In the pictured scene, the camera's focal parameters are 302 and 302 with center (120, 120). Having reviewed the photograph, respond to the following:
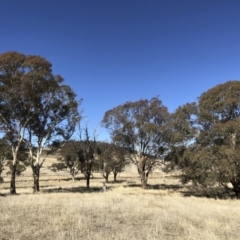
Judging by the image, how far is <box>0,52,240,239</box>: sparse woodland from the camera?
11695mm

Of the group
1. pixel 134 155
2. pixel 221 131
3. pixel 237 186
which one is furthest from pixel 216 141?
pixel 134 155

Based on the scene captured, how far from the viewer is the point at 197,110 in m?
27.9

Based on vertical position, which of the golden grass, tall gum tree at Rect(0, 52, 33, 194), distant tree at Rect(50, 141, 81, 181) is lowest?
the golden grass

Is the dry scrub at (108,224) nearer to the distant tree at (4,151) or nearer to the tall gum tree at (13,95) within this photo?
the tall gum tree at (13,95)

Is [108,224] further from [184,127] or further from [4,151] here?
[4,151]

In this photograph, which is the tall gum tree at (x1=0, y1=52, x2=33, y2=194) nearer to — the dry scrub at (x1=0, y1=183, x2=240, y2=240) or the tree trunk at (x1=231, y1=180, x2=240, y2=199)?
the dry scrub at (x1=0, y1=183, x2=240, y2=240)

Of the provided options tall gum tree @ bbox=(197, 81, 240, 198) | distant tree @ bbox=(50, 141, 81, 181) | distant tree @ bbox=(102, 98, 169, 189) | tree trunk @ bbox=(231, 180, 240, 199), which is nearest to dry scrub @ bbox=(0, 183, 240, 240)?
tall gum tree @ bbox=(197, 81, 240, 198)

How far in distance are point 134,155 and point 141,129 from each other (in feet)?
13.7

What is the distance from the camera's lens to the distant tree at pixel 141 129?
123 ft

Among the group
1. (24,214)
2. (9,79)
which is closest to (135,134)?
(9,79)

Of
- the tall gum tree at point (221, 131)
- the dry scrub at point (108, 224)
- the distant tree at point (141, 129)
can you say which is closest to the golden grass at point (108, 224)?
the dry scrub at point (108, 224)

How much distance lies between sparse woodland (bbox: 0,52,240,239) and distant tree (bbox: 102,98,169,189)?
13 cm

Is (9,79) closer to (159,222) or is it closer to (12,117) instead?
(12,117)

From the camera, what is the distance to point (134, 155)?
39.2 metres
